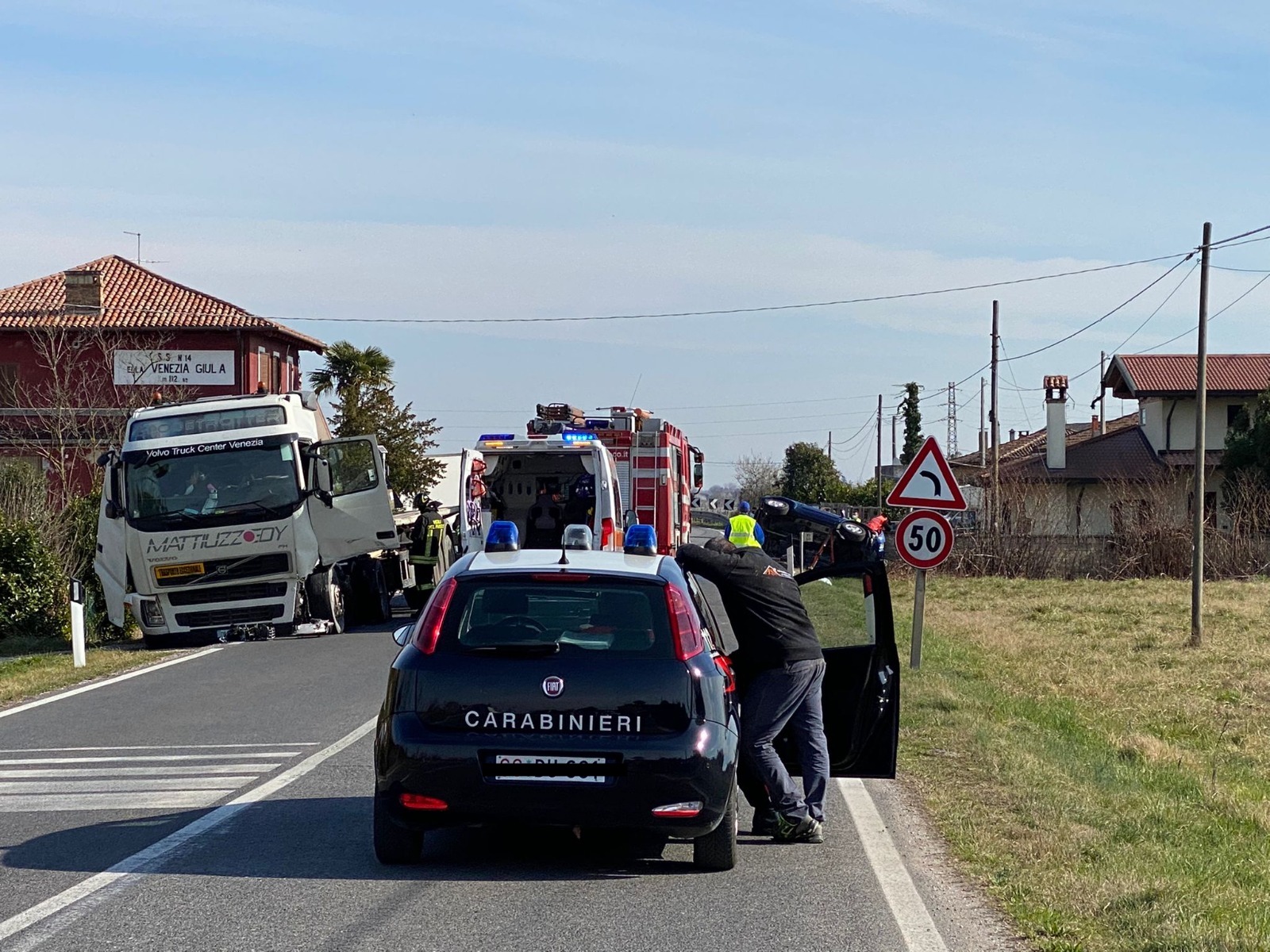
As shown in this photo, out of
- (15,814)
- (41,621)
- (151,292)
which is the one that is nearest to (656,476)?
(41,621)

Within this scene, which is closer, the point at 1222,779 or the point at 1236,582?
the point at 1222,779

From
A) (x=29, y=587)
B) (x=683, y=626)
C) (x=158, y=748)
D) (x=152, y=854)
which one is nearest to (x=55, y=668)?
(x=29, y=587)

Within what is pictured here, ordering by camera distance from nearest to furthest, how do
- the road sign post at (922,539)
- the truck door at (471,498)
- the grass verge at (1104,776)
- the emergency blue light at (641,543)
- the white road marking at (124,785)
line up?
the grass verge at (1104,776)
the emergency blue light at (641,543)
the white road marking at (124,785)
the road sign post at (922,539)
the truck door at (471,498)

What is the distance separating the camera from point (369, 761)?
10.6m

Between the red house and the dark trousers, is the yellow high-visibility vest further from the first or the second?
the red house

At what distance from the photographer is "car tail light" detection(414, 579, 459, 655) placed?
728 centimetres

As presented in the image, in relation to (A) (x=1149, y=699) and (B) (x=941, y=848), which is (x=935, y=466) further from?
(B) (x=941, y=848)

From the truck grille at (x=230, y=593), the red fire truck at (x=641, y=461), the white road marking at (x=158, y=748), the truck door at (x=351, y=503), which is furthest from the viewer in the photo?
the red fire truck at (x=641, y=461)

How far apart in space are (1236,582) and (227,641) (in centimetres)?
2413

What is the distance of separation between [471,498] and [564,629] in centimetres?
1516

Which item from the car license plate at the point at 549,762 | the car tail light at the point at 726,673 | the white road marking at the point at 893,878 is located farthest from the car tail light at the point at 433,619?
the white road marking at the point at 893,878

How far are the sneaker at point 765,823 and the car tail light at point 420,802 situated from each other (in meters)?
1.97

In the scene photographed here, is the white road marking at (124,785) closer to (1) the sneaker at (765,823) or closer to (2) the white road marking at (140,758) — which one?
(2) the white road marking at (140,758)

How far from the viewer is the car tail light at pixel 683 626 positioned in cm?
729
